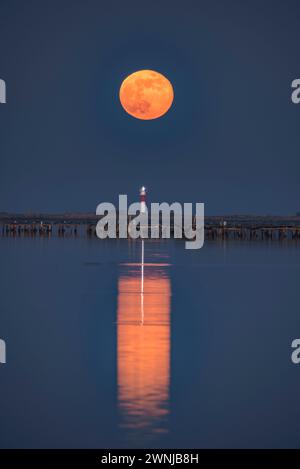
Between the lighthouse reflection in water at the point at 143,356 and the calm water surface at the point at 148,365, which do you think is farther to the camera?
the lighthouse reflection in water at the point at 143,356

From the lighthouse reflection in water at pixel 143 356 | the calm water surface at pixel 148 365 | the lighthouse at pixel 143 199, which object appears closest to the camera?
the calm water surface at pixel 148 365

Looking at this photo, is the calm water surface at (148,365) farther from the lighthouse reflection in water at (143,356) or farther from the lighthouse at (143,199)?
the lighthouse at (143,199)

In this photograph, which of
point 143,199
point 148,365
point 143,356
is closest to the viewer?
point 148,365

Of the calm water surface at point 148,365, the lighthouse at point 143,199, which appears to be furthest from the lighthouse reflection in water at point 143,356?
the lighthouse at point 143,199

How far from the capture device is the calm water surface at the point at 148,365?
→ 9859 mm

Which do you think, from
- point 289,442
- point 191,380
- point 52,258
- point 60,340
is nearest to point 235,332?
point 60,340

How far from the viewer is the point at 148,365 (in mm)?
13148

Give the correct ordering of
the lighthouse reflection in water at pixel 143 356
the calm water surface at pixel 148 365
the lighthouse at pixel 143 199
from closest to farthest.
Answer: the calm water surface at pixel 148 365, the lighthouse reflection in water at pixel 143 356, the lighthouse at pixel 143 199

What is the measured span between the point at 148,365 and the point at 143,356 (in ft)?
2.40

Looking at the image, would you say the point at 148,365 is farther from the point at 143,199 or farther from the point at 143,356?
the point at 143,199

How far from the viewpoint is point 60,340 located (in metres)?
16.0

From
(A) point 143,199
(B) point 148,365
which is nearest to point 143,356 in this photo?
(B) point 148,365

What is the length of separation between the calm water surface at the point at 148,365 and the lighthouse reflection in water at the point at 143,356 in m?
0.02
